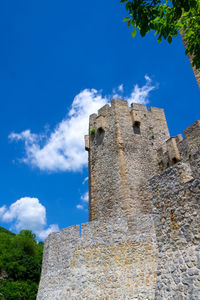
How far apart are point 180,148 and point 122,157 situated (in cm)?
329

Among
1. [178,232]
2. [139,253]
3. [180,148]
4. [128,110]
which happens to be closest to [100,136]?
[128,110]

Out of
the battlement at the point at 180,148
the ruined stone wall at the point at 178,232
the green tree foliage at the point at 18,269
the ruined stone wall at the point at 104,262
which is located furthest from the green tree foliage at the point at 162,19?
the green tree foliage at the point at 18,269

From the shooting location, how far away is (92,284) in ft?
27.3

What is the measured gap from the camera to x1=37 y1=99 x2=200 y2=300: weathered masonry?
4.68m

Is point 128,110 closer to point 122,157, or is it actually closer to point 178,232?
point 122,157

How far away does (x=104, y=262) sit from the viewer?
8.41 m

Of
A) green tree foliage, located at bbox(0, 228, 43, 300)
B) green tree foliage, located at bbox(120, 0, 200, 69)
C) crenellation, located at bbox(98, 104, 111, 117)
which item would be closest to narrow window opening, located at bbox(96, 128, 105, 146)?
crenellation, located at bbox(98, 104, 111, 117)

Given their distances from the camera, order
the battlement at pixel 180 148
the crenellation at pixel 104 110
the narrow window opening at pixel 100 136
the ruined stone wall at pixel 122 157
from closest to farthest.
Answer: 1. the battlement at pixel 180 148
2. the ruined stone wall at pixel 122 157
3. the narrow window opening at pixel 100 136
4. the crenellation at pixel 104 110

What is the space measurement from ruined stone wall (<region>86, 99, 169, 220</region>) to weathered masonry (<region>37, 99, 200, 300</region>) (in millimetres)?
54

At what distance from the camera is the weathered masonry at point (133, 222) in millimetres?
4680

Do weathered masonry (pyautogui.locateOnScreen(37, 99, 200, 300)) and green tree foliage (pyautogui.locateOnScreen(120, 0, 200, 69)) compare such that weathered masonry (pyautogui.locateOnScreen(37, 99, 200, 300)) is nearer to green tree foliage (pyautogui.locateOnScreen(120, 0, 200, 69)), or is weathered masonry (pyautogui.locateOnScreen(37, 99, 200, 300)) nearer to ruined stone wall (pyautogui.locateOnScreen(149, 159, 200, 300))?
ruined stone wall (pyautogui.locateOnScreen(149, 159, 200, 300))

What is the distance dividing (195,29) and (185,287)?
183 inches

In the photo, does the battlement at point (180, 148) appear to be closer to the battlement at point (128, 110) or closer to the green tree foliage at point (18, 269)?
the battlement at point (128, 110)

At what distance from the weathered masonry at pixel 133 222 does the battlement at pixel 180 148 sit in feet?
0.18
